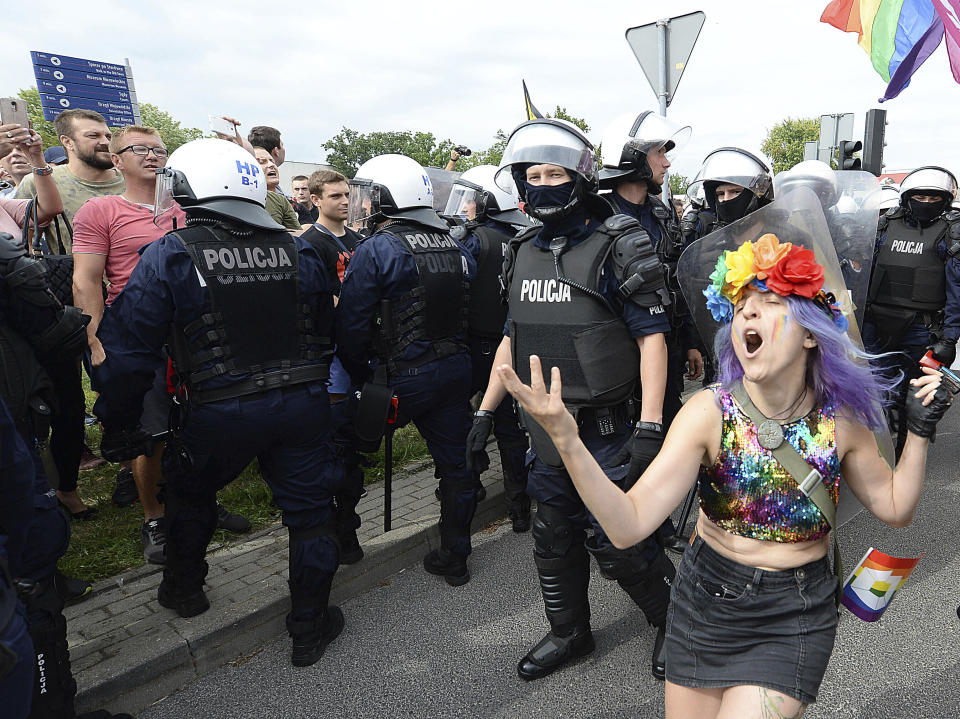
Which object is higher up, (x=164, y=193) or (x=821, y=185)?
(x=164, y=193)

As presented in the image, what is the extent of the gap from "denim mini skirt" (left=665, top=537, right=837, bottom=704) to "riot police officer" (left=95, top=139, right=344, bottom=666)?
5.73ft

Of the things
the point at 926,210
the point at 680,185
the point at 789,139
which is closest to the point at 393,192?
the point at 926,210

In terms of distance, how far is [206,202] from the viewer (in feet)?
9.55

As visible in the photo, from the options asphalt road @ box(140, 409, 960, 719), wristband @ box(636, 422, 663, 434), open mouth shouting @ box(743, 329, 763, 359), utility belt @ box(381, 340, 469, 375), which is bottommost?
asphalt road @ box(140, 409, 960, 719)

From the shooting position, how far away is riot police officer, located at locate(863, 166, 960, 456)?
533 cm

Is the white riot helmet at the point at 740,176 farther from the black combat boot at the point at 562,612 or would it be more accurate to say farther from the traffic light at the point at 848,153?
the traffic light at the point at 848,153

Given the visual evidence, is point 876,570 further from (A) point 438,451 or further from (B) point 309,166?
(B) point 309,166

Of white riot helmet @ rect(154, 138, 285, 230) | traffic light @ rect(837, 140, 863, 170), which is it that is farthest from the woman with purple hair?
traffic light @ rect(837, 140, 863, 170)

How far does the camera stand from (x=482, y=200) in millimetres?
4898

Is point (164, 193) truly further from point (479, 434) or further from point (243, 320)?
point (479, 434)

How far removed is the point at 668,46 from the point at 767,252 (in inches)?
203

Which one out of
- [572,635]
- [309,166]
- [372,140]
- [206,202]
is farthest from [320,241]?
[372,140]

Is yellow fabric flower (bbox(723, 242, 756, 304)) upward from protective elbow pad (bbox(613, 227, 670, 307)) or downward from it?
upward

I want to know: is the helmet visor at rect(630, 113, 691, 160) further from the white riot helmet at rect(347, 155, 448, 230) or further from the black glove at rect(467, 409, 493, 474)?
the black glove at rect(467, 409, 493, 474)
